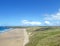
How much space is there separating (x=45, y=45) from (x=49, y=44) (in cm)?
59

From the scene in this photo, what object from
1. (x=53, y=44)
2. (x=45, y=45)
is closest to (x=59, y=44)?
(x=53, y=44)

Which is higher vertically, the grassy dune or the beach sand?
the grassy dune

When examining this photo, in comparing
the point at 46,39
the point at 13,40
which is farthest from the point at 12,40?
the point at 46,39

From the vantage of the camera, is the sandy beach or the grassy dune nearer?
the grassy dune

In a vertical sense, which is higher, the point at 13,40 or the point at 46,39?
the point at 46,39

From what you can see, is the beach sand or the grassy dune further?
the beach sand

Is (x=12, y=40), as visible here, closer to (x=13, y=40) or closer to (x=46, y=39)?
(x=13, y=40)

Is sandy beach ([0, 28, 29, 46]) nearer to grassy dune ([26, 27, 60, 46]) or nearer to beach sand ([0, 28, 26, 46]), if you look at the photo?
beach sand ([0, 28, 26, 46])

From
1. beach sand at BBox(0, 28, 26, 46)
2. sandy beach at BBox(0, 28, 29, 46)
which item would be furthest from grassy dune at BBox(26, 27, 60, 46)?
beach sand at BBox(0, 28, 26, 46)

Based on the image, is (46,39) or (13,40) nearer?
(46,39)

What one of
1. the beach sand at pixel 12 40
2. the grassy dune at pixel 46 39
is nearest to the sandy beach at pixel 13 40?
the beach sand at pixel 12 40

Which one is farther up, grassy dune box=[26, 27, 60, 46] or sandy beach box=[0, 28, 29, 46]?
grassy dune box=[26, 27, 60, 46]

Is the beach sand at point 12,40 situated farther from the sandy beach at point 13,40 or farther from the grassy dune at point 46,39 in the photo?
the grassy dune at point 46,39

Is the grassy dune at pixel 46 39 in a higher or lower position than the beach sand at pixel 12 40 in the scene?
higher
